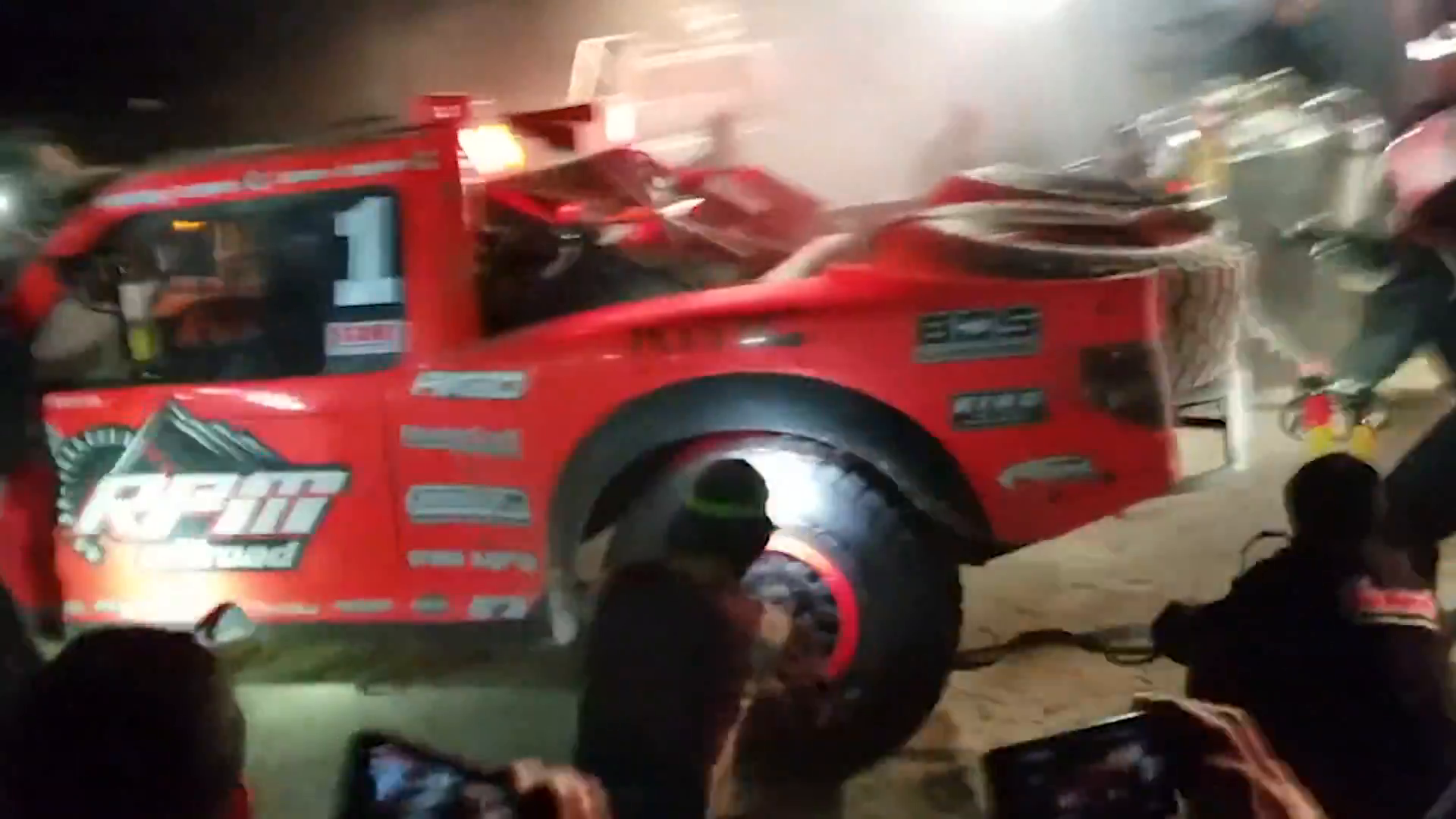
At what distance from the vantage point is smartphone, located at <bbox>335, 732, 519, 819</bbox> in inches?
57.1

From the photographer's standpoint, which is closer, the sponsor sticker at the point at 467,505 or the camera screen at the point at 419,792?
the camera screen at the point at 419,792

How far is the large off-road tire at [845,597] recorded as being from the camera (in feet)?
5.89

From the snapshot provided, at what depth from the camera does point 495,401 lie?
1896 millimetres

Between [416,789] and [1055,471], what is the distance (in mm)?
949

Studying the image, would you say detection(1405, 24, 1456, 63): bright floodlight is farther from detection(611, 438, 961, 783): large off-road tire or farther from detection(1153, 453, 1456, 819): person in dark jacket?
detection(611, 438, 961, 783): large off-road tire

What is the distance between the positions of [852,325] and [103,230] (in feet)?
4.17

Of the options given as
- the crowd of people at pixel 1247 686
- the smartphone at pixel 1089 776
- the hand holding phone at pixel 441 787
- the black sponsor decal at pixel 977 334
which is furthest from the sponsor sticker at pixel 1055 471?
the hand holding phone at pixel 441 787

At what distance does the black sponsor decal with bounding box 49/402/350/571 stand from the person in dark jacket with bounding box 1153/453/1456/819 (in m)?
1.33

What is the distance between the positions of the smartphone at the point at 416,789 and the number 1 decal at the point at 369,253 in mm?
753

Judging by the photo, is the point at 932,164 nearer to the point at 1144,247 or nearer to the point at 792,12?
the point at 792,12

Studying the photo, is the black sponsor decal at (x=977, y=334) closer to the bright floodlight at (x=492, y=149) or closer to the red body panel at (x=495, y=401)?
the red body panel at (x=495, y=401)

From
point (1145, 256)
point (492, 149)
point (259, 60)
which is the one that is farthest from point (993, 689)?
point (259, 60)

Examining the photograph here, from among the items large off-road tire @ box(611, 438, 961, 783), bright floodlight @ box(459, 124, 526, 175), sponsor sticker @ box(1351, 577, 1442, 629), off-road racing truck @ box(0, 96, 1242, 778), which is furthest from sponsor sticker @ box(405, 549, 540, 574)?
sponsor sticker @ box(1351, 577, 1442, 629)

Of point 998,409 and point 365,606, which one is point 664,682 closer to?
point 998,409
